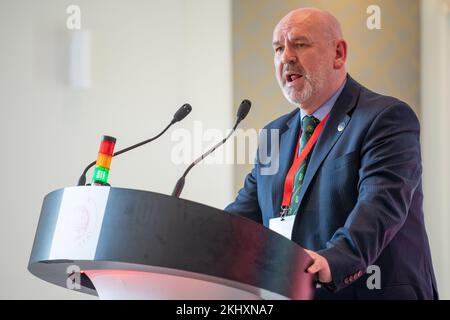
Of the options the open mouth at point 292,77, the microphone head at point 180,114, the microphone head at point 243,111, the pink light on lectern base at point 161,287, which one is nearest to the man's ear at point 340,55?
the open mouth at point 292,77

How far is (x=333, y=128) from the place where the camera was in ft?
6.69

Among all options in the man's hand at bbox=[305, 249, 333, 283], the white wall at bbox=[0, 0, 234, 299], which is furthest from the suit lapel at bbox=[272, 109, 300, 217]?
the white wall at bbox=[0, 0, 234, 299]

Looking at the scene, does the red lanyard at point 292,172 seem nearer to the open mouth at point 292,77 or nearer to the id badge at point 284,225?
the id badge at point 284,225

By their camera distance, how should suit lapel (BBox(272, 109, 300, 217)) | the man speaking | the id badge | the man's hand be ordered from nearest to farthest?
the man's hand
the man speaking
the id badge
suit lapel (BBox(272, 109, 300, 217))

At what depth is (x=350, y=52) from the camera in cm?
343

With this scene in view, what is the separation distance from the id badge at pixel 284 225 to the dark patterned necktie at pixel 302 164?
2 cm

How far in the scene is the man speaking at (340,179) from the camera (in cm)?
168

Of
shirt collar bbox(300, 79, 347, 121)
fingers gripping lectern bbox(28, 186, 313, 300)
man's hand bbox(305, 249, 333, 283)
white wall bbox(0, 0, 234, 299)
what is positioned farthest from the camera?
white wall bbox(0, 0, 234, 299)

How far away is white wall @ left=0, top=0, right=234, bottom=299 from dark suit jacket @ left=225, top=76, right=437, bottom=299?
5.08 feet

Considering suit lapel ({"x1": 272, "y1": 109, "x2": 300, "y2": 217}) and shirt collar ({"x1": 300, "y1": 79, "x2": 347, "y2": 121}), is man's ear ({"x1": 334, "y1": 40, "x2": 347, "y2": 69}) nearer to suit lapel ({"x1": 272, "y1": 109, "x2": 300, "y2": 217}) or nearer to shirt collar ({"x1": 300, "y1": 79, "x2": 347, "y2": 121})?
shirt collar ({"x1": 300, "y1": 79, "x2": 347, "y2": 121})

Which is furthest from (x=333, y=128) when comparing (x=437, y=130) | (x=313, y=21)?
(x=437, y=130)

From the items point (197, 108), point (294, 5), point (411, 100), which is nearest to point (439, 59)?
point (411, 100)

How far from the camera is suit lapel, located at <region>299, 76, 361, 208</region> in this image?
1.95 m
